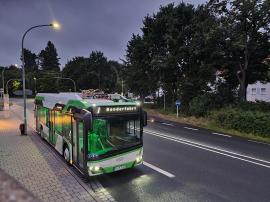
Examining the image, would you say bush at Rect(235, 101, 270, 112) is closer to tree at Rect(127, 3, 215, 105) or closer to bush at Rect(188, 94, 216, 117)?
bush at Rect(188, 94, 216, 117)

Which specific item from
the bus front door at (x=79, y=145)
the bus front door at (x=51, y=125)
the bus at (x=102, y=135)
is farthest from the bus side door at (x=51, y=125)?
the bus front door at (x=79, y=145)

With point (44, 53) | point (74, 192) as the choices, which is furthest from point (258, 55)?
point (44, 53)

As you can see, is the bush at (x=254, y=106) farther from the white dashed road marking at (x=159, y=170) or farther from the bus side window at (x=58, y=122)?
the bus side window at (x=58, y=122)

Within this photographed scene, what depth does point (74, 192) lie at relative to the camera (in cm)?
772

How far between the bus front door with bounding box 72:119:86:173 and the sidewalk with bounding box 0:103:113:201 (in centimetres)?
58

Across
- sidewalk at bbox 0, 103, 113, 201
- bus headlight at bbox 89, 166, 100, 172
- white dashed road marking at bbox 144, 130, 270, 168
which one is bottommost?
white dashed road marking at bbox 144, 130, 270, 168

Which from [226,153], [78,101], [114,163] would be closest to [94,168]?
[114,163]

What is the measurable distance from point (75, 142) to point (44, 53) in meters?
132

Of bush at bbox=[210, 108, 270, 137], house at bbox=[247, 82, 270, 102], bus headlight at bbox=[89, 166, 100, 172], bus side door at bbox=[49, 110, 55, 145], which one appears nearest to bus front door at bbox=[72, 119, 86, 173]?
bus headlight at bbox=[89, 166, 100, 172]

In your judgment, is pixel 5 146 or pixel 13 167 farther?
pixel 5 146

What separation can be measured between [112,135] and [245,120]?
15213 mm

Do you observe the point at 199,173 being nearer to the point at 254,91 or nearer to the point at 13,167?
the point at 13,167

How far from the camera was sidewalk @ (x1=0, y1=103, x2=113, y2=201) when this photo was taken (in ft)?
24.7

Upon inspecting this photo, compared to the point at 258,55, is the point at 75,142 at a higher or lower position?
lower
